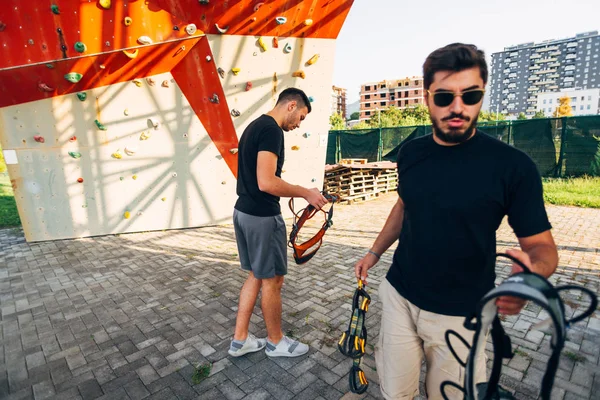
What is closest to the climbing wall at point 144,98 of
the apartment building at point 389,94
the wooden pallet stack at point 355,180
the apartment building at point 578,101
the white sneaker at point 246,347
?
the wooden pallet stack at point 355,180

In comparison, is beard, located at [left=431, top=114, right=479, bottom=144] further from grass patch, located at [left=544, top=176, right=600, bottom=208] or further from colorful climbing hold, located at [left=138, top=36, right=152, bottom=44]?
grass patch, located at [left=544, top=176, right=600, bottom=208]

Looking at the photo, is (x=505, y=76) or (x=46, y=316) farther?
(x=505, y=76)

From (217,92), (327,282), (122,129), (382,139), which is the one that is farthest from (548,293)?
(382,139)

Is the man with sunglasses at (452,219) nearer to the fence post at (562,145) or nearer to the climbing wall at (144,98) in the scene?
the climbing wall at (144,98)

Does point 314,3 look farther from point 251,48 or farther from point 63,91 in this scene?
point 63,91

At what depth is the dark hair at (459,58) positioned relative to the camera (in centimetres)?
151

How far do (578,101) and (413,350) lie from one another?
147m

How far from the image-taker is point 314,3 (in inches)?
262

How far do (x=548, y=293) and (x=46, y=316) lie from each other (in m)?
4.72

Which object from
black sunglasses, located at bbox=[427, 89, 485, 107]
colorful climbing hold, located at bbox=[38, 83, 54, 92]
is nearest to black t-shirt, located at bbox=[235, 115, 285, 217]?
black sunglasses, located at bbox=[427, 89, 485, 107]

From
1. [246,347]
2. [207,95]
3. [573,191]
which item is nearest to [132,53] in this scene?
[207,95]

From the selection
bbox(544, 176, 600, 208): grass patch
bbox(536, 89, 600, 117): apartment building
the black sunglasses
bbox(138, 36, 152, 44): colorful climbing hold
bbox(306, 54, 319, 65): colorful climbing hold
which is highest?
bbox(536, 89, 600, 117): apartment building

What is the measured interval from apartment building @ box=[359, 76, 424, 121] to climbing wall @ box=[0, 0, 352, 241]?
100 metres

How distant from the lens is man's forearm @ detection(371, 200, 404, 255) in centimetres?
194
